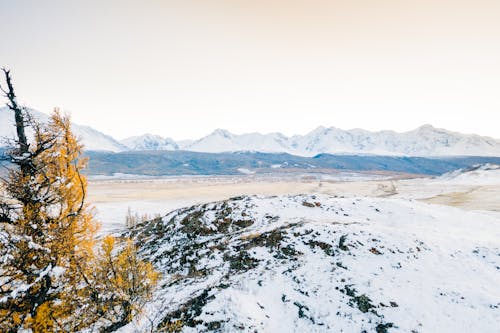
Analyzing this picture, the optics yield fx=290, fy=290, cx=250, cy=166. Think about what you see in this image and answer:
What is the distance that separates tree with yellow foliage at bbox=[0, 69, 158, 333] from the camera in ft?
39.1

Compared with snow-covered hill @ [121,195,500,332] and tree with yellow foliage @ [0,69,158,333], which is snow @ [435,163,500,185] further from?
tree with yellow foliage @ [0,69,158,333]

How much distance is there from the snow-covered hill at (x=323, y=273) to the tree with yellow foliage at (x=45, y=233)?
164 inches

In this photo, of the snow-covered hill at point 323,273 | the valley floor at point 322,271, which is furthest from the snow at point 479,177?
the snow-covered hill at point 323,273

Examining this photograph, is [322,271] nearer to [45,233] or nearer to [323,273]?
[323,273]

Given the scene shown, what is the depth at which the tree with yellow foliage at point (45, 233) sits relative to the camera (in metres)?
11.9

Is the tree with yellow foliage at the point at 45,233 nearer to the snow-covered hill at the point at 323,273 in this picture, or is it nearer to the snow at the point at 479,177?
the snow-covered hill at the point at 323,273

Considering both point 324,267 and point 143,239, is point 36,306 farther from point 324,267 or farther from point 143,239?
point 143,239

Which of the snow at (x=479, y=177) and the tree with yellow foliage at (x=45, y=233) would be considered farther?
the snow at (x=479, y=177)

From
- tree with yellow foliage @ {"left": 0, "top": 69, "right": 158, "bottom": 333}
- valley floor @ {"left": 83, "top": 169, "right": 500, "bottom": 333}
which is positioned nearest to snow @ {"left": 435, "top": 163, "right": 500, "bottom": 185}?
valley floor @ {"left": 83, "top": 169, "right": 500, "bottom": 333}

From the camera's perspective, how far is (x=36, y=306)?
12.4 meters

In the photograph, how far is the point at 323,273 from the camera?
2039 centimetres

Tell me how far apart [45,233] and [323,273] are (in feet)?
54.8

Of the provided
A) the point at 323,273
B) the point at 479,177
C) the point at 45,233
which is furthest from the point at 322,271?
the point at 479,177

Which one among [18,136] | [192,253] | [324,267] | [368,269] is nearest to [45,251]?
[18,136]
